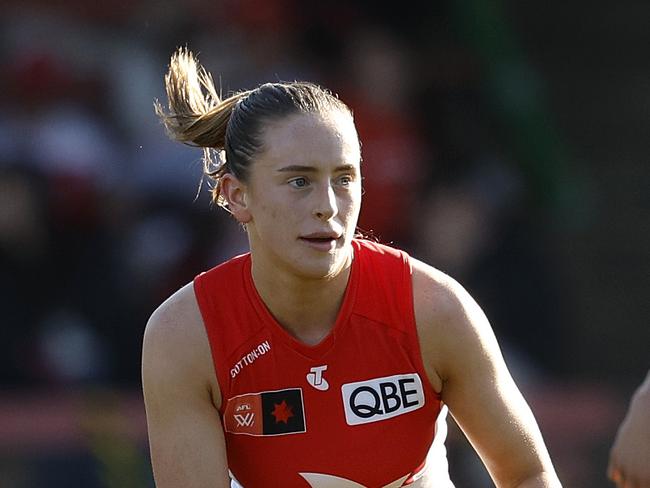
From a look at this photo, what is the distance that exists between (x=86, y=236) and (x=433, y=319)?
3863 mm

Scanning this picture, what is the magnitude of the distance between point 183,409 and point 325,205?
65 centimetres

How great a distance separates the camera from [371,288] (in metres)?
3.91

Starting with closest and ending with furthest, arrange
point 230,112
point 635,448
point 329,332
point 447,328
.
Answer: point 635,448 < point 447,328 < point 329,332 < point 230,112

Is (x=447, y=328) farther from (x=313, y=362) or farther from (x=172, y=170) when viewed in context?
(x=172, y=170)

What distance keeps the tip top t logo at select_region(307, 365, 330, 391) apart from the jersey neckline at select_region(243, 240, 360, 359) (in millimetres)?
32

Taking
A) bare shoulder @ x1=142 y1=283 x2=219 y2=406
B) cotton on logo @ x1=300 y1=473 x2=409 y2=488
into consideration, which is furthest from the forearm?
bare shoulder @ x1=142 y1=283 x2=219 y2=406

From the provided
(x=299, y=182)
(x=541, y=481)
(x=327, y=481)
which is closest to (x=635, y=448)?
(x=541, y=481)

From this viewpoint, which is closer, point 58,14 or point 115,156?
point 115,156

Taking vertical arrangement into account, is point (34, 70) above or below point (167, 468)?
above

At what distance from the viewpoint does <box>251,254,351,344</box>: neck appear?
392 cm

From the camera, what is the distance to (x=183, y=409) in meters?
3.81

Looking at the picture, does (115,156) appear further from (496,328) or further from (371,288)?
(371,288)

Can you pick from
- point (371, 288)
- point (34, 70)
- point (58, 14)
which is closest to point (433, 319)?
point (371, 288)

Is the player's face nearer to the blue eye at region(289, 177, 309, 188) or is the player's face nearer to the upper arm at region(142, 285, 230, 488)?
the blue eye at region(289, 177, 309, 188)
